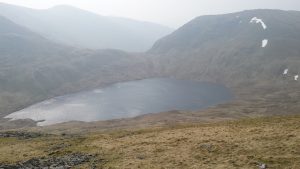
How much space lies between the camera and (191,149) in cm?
4288

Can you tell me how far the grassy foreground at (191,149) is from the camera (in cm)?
3622

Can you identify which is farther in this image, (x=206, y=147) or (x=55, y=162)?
(x=55, y=162)

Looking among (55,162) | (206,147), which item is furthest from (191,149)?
(55,162)

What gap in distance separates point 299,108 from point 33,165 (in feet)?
488

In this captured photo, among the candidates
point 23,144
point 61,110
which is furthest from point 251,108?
point 23,144

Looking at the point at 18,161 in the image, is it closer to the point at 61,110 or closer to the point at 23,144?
the point at 23,144

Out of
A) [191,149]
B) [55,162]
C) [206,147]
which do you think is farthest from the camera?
[55,162]

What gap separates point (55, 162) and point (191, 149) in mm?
16229

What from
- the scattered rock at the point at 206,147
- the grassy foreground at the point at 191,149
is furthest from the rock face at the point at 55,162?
the scattered rock at the point at 206,147

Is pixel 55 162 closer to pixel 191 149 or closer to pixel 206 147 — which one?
pixel 191 149

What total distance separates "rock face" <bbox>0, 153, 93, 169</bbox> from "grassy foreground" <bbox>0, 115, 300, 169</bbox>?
26.7 inches

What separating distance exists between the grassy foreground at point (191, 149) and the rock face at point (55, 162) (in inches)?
26.7

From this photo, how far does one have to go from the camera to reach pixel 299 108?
167250 mm

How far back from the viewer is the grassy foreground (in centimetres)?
3622
